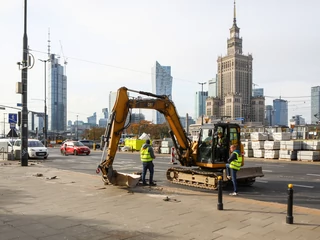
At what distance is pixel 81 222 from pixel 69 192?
13.4 ft

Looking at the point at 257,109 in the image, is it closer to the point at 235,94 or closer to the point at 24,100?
the point at 235,94

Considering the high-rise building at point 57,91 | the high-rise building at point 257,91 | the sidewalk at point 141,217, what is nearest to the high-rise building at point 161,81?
the high-rise building at point 57,91

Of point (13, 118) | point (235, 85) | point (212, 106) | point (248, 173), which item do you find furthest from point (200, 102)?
point (248, 173)

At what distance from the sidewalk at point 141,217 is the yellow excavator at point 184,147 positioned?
1.26 metres

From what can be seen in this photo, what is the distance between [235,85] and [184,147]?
5354 inches

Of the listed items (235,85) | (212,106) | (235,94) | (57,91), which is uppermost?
(235,85)

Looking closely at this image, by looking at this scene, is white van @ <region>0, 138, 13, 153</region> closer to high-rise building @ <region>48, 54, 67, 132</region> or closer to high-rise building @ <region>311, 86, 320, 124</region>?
high-rise building @ <region>48, 54, 67, 132</region>

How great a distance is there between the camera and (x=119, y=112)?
11.9 metres

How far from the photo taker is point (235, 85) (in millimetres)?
144375

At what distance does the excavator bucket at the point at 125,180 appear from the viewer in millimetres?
11852

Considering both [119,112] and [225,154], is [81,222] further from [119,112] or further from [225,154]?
[225,154]

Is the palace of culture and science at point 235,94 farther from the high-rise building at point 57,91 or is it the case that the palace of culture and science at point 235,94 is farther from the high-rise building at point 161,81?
the high-rise building at point 57,91

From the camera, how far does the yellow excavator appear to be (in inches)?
468

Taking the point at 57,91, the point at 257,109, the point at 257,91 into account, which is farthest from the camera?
the point at 257,91
